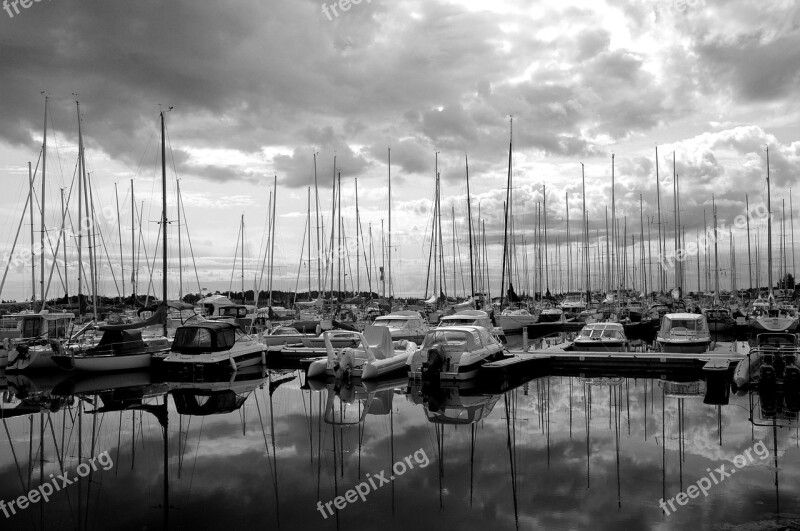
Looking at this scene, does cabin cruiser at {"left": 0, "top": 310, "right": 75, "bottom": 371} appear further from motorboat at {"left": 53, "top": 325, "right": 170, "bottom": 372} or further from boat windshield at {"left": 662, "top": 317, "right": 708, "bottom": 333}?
boat windshield at {"left": 662, "top": 317, "right": 708, "bottom": 333}

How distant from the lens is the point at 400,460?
549 inches

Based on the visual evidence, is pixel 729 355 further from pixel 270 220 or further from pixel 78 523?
pixel 270 220

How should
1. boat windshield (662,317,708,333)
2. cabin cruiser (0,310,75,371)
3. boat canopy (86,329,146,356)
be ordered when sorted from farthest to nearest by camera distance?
boat windshield (662,317,708,333) → boat canopy (86,329,146,356) → cabin cruiser (0,310,75,371)

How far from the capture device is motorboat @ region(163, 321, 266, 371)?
28172mm

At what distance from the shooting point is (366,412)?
19422mm

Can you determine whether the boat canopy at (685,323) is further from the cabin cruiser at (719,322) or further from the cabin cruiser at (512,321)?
the cabin cruiser at (512,321)

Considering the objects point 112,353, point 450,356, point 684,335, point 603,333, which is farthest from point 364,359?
point 684,335

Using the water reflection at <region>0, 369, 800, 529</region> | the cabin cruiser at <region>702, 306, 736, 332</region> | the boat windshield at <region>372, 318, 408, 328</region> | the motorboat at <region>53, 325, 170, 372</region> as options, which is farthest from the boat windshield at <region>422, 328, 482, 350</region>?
the cabin cruiser at <region>702, 306, 736, 332</region>

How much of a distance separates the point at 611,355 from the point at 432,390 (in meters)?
10.5

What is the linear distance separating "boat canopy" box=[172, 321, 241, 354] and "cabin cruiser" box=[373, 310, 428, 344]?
37.5 ft

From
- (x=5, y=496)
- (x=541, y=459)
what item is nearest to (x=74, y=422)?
(x=5, y=496)

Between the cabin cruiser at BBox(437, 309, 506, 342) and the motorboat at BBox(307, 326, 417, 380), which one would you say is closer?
the motorboat at BBox(307, 326, 417, 380)

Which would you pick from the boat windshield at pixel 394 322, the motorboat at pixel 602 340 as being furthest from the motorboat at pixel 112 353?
the motorboat at pixel 602 340

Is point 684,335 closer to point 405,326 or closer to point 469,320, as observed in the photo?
point 469,320
